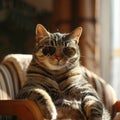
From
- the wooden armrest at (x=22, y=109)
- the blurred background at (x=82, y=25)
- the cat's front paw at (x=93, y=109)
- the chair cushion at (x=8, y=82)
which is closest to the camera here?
the wooden armrest at (x=22, y=109)

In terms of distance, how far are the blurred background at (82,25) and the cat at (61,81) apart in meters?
0.90

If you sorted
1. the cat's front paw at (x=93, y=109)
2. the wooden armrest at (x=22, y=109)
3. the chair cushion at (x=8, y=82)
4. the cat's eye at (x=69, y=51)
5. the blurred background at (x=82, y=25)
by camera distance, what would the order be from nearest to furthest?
the wooden armrest at (x=22, y=109), the cat's front paw at (x=93, y=109), the cat's eye at (x=69, y=51), the chair cushion at (x=8, y=82), the blurred background at (x=82, y=25)

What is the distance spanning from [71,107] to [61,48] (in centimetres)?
31

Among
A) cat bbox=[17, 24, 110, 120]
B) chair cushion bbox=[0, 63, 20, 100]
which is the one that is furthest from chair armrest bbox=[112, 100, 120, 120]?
chair cushion bbox=[0, 63, 20, 100]

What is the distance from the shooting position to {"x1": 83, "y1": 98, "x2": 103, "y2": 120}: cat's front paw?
1589 mm

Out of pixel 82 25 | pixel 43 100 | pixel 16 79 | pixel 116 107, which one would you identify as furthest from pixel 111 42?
pixel 43 100

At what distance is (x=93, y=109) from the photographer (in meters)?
1.61

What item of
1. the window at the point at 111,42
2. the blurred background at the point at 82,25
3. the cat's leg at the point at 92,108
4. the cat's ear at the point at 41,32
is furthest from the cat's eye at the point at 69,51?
the window at the point at 111,42

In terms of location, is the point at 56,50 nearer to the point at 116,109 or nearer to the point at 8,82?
the point at 8,82

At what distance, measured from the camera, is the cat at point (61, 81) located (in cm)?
165

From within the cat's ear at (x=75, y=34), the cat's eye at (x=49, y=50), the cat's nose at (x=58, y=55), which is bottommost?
the cat's nose at (x=58, y=55)

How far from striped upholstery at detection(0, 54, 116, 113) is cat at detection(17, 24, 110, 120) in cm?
20

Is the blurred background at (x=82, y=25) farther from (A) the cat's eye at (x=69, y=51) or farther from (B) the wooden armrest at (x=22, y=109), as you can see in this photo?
(B) the wooden armrest at (x=22, y=109)

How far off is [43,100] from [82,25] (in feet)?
4.43
